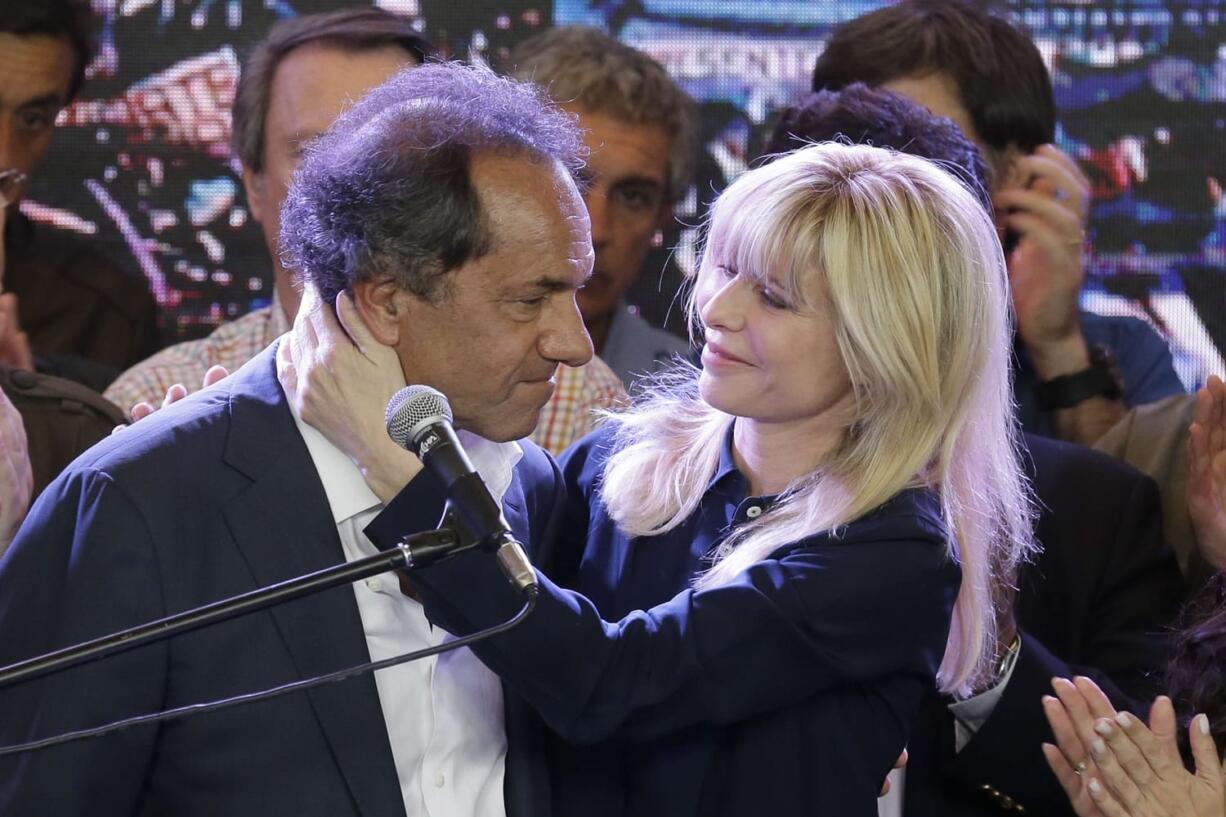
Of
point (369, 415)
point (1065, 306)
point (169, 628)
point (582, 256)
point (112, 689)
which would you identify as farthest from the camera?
point (1065, 306)

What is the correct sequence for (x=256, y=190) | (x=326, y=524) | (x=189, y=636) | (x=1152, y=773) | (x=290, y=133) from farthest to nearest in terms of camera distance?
(x=256, y=190) < (x=290, y=133) < (x=1152, y=773) < (x=326, y=524) < (x=189, y=636)

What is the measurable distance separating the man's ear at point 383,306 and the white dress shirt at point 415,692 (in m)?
0.15

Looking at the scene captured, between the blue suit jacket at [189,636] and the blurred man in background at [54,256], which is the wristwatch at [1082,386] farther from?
A: the blurred man in background at [54,256]

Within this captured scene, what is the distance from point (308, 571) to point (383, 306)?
350 millimetres

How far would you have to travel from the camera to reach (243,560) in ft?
6.88

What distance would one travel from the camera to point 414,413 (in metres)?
1.75

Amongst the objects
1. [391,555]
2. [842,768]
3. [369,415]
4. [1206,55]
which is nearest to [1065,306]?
[1206,55]

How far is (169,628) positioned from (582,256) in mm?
828

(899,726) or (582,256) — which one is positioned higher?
(582,256)

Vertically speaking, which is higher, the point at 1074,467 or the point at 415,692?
the point at 415,692

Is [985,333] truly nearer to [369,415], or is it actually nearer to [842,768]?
[842,768]

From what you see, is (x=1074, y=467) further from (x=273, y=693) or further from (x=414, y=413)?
(x=273, y=693)

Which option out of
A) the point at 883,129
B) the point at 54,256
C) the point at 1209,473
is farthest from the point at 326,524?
the point at 54,256

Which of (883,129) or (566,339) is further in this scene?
(883,129)
